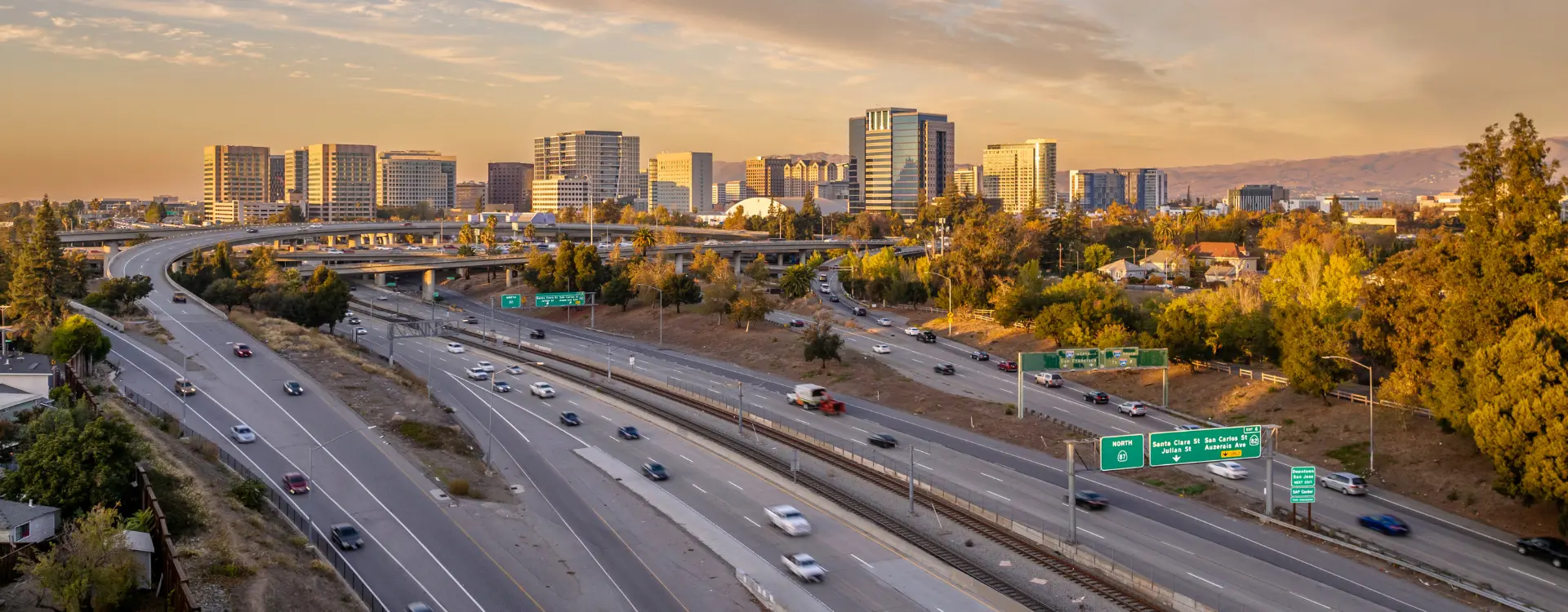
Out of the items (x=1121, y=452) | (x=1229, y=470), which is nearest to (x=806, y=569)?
(x=1121, y=452)

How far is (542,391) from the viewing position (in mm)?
72938

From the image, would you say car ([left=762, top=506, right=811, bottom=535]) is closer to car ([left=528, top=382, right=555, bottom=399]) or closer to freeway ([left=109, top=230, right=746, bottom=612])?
freeway ([left=109, top=230, right=746, bottom=612])

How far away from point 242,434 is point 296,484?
1027cm

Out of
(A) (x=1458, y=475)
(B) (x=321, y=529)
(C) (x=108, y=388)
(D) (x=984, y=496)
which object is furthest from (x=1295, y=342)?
(C) (x=108, y=388)

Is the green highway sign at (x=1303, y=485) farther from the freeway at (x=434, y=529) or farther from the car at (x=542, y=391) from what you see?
the car at (x=542, y=391)

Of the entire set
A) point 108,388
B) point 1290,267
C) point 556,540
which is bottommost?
point 556,540

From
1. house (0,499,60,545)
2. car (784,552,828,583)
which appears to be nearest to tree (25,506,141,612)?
house (0,499,60,545)

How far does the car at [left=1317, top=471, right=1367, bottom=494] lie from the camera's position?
48.7 metres

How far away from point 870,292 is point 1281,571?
283ft

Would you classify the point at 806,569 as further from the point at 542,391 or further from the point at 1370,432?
the point at 542,391

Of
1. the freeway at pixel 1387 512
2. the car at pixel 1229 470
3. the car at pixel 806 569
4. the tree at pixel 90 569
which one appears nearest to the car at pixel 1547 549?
the freeway at pixel 1387 512

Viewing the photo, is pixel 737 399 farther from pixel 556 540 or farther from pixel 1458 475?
pixel 1458 475

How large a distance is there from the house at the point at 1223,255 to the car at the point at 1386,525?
98453 millimetres

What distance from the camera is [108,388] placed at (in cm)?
5947
